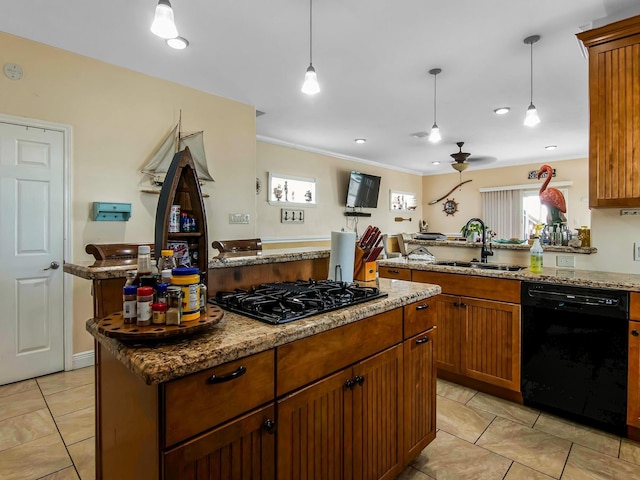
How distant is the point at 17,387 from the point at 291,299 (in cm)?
266

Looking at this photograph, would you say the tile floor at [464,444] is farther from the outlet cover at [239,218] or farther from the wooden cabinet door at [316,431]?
the outlet cover at [239,218]

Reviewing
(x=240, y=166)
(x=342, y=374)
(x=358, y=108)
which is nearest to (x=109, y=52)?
(x=240, y=166)

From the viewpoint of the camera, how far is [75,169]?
2.94m

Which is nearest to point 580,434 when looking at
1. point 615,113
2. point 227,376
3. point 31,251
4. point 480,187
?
point 615,113

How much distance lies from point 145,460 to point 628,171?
9.17 ft

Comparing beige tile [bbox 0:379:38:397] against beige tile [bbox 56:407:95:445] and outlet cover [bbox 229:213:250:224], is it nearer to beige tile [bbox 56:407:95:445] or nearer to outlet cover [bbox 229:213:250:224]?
beige tile [bbox 56:407:95:445]

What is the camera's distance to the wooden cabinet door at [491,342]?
2355 millimetres

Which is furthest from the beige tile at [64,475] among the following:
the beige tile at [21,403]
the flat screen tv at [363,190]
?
the flat screen tv at [363,190]

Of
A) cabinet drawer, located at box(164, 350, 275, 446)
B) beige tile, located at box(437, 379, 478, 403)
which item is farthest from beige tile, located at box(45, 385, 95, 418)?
beige tile, located at box(437, 379, 478, 403)

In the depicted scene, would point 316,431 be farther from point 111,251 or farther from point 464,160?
point 464,160

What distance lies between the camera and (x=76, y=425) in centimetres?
216

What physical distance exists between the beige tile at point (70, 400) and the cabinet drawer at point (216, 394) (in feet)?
6.61

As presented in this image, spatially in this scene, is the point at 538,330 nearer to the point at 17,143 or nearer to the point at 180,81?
the point at 180,81

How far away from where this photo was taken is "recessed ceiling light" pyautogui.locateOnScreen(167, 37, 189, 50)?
2.66 metres
